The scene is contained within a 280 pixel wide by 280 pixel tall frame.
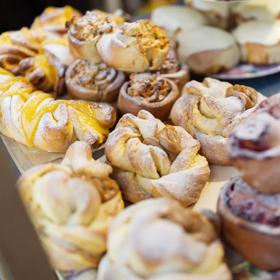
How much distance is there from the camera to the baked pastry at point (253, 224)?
794mm

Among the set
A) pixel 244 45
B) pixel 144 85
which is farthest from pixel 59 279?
pixel 244 45

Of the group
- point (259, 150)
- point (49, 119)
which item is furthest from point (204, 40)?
point (259, 150)

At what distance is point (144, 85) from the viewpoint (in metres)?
1.28

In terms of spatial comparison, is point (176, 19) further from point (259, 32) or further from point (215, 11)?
point (259, 32)

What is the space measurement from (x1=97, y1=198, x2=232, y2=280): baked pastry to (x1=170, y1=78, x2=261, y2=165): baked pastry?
0.35 metres

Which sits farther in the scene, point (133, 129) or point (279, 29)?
point (279, 29)

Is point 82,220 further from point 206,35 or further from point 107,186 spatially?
point 206,35

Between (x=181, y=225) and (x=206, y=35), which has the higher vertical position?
(x=181, y=225)

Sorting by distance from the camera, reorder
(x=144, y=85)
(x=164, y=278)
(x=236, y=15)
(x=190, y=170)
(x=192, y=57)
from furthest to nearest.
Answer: (x=236, y=15)
(x=192, y=57)
(x=144, y=85)
(x=190, y=170)
(x=164, y=278)

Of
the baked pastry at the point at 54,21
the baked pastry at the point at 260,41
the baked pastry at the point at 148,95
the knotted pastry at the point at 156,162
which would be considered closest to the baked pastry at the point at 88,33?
the baked pastry at the point at 148,95

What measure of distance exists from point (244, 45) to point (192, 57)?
18cm

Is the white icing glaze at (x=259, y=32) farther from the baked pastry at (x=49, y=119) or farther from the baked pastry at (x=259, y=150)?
the baked pastry at (x=259, y=150)

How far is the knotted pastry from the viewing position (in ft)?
3.33

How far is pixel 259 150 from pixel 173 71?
69 cm
